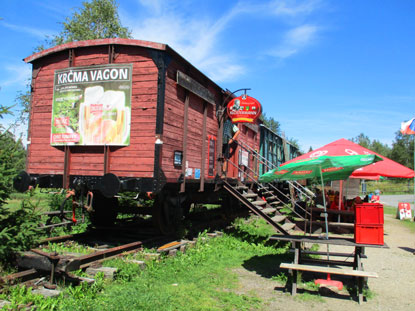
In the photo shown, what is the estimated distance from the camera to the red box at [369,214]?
536 centimetres

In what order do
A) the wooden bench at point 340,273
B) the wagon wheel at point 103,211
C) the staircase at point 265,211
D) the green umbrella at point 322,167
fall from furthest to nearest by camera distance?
the wagon wheel at point 103,211, the staircase at point 265,211, the green umbrella at point 322,167, the wooden bench at point 340,273

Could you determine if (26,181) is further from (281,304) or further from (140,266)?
(281,304)

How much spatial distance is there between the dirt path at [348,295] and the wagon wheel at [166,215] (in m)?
Answer: 2.59

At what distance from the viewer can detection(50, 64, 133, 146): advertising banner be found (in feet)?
24.0

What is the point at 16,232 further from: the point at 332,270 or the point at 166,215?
the point at 332,270

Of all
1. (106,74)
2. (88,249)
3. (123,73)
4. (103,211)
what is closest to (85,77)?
(106,74)

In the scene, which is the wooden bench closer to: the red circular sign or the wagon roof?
the wagon roof

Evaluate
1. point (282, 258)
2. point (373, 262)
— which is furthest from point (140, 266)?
point (373, 262)

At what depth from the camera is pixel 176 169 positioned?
7832 millimetres

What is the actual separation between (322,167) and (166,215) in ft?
13.8

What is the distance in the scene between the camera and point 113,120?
24.1ft

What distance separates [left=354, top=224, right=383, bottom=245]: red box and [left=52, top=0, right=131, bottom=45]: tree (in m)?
20.1

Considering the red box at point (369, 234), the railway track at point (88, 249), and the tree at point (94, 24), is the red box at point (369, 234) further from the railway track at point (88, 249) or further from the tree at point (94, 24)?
the tree at point (94, 24)

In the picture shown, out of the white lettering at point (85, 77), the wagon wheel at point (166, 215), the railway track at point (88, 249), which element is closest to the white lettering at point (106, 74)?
the white lettering at point (85, 77)
